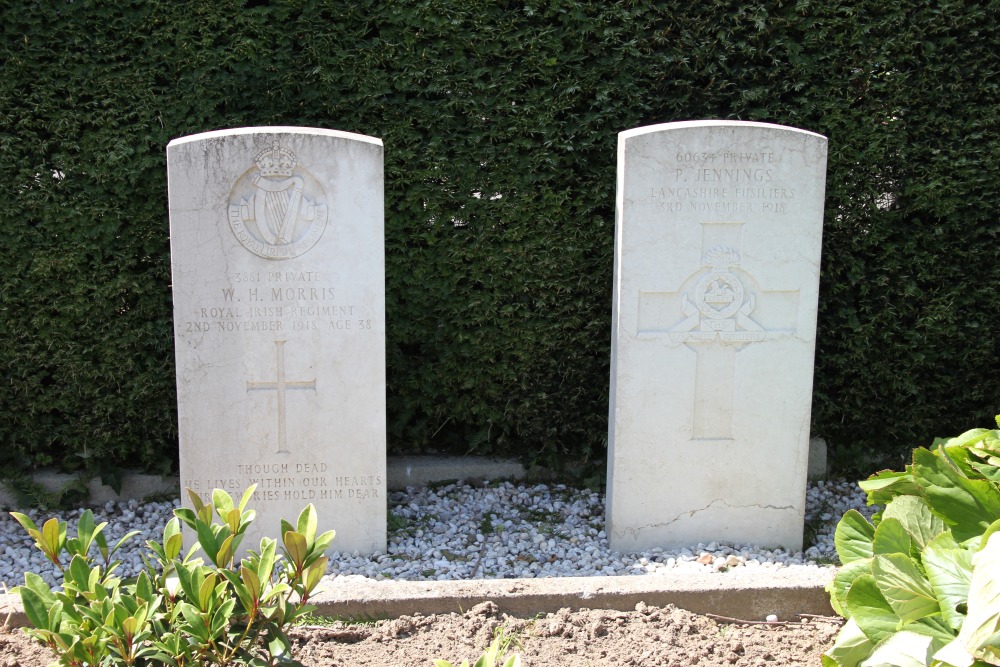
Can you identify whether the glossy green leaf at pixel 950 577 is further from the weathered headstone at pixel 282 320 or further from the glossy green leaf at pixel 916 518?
the weathered headstone at pixel 282 320

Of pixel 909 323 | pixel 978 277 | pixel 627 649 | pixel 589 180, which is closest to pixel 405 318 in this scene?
pixel 589 180

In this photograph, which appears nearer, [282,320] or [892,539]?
[892,539]

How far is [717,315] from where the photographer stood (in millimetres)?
3893

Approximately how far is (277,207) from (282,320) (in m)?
0.48

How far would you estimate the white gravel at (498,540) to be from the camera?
384 centimetres

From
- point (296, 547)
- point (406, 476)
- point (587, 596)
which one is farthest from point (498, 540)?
point (296, 547)

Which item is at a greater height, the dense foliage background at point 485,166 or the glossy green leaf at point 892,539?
the dense foliage background at point 485,166

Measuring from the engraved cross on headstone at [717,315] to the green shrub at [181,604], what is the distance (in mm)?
2096

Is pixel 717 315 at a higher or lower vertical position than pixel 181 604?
higher

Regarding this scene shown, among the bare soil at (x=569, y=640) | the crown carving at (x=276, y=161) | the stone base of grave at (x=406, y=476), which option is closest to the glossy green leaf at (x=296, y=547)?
the bare soil at (x=569, y=640)

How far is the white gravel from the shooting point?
3844mm

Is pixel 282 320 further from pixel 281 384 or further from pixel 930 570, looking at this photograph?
A: pixel 930 570

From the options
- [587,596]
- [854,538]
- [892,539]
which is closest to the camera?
[892,539]

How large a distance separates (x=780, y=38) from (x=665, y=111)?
2.16 feet
